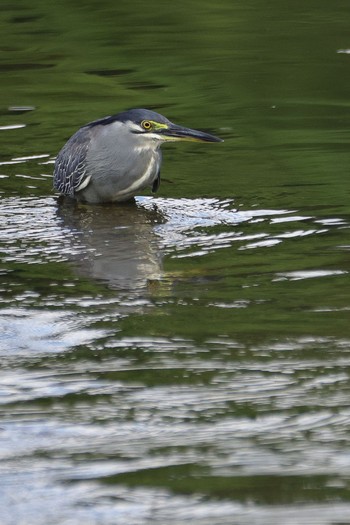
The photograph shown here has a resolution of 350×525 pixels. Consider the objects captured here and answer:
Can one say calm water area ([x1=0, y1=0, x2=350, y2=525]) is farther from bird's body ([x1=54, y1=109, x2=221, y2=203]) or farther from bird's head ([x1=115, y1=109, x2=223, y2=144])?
bird's head ([x1=115, y1=109, x2=223, y2=144])

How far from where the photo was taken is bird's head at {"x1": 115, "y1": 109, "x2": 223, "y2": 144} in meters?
8.63

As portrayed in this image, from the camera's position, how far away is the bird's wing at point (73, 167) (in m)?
8.94

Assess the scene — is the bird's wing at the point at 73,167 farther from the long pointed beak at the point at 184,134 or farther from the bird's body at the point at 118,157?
the long pointed beak at the point at 184,134

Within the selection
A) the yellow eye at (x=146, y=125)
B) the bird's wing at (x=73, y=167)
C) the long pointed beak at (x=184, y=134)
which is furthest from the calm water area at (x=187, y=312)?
the yellow eye at (x=146, y=125)

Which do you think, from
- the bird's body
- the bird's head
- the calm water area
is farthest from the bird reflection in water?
the bird's head

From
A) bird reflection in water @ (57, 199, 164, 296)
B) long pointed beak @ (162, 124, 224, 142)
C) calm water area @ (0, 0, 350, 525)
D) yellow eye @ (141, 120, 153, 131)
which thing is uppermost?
yellow eye @ (141, 120, 153, 131)

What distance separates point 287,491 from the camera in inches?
162

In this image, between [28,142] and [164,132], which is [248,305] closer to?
[164,132]

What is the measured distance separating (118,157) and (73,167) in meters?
0.34

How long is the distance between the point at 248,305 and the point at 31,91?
708cm

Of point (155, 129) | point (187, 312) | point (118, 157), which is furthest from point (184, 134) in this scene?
point (187, 312)

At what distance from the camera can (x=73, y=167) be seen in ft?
29.4

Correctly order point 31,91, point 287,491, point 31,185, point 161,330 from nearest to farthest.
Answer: point 287,491, point 161,330, point 31,185, point 31,91

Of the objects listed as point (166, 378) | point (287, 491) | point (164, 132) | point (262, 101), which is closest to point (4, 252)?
point (164, 132)
